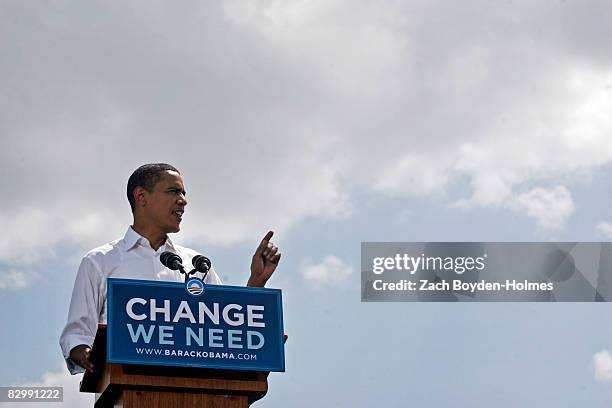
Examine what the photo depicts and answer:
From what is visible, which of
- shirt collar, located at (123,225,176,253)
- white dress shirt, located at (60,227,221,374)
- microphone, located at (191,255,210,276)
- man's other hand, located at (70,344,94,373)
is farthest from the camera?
shirt collar, located at (123,225,176,253)

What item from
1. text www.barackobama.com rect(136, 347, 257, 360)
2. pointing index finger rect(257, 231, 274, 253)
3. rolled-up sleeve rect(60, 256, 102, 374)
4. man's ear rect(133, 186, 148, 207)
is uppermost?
man's ear rect(133, 186, 148, 207)

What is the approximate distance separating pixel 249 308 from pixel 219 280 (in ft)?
3.34

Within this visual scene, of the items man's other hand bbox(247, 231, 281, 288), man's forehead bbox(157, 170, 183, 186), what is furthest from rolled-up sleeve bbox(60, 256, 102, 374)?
man's other hand bbox(247, 231, 281, 288)

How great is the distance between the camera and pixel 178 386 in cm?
475

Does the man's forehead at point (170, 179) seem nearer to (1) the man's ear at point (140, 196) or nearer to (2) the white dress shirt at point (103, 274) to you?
(1) the man's ear at point (140, 196)

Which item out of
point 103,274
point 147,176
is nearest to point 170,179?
point 147,176

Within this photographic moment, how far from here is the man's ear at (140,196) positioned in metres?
5.79

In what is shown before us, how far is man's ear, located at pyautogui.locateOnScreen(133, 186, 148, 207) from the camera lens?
228 inches

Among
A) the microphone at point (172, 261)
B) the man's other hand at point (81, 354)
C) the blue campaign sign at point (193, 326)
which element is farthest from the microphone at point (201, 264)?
the man's other hand at point (81, 354)

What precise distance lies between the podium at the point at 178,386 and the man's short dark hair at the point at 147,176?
3.46 feet

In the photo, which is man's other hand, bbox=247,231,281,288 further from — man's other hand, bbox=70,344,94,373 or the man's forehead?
man's other hand, bbox=70,344,94,373

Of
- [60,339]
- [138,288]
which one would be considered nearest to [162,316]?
[138,288]

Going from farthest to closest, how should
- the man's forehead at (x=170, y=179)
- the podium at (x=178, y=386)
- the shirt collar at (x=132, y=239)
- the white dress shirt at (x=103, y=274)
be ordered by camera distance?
the shirt collar at (x=132, y=239) < the man's forehead at (x=170, y=179) < the white dress shirt at (x=103, y=274) < the podium at (x=178, y=386)

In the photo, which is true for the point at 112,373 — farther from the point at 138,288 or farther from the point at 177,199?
the point at 177,199
